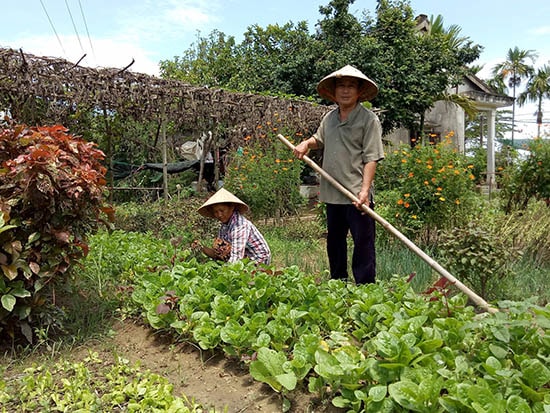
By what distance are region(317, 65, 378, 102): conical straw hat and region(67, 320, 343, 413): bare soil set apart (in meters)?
2.28

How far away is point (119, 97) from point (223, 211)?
3481mm

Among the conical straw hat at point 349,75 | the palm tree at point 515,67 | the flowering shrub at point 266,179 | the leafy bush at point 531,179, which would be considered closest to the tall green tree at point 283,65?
the flowering shrub at point 266,179

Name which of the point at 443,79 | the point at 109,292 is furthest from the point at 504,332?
the point at 443,79

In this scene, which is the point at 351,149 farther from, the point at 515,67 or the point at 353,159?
the point at 515,67

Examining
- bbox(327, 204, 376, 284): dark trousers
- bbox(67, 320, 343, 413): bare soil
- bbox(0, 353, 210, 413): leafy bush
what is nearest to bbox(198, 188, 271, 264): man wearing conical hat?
bbox(327, 204, 376, 284): dark trousers

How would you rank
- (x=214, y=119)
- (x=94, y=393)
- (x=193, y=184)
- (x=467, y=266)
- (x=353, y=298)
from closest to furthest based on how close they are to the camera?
1. (x=94, y=393)
2. (x=353, y=298)
3. (x=467, y=266)
4. (x=214, y=119)
5. (x=193, y=184)

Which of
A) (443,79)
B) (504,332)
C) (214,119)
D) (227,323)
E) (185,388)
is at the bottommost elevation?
(185,388)

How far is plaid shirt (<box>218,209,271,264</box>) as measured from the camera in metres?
3.82

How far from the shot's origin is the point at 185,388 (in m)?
2.35

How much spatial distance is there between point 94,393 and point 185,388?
47 cm

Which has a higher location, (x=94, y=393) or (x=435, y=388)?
(x=435, y=388)

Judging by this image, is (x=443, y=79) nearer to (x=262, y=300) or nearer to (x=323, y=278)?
(x=323, y=278)

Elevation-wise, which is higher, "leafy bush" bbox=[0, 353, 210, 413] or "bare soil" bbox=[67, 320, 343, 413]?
"leafy bush" bbox=[0, 353, 210, 413]

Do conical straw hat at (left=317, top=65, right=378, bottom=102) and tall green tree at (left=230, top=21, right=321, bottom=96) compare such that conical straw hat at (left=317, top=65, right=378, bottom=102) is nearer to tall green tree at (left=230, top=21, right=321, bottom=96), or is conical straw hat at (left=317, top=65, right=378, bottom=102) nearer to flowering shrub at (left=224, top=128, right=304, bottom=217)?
flowering shrub at (left=224, top=128, right=304, bottom=217)
